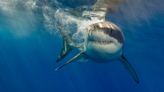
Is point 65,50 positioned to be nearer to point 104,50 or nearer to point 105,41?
point 104,50

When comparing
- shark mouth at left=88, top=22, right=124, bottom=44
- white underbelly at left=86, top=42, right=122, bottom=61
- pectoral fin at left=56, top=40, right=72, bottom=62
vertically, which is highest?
shark mouth at left=88, top=22, right=124, bottom=44

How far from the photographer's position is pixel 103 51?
7.40 m

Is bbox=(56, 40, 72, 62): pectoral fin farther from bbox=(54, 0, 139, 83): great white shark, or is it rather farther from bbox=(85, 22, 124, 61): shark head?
bbox=(85, 22, 124, 61): shark head

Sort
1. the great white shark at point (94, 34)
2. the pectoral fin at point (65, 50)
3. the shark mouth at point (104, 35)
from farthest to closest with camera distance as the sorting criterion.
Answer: the pectoral fin at point (65, 50), the great white shark at point (94, 34), the shark mouth at point (104, 35)

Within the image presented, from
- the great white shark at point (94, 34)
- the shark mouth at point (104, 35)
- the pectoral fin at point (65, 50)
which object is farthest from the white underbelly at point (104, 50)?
the pectoral fin at point (65, 50)

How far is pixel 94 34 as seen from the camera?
7250mm

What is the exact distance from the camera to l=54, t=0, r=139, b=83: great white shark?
722cm

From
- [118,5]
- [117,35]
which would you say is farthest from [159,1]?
[117,35]

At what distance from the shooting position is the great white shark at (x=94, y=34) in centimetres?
722

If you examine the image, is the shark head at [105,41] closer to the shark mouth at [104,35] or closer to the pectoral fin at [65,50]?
the shark mouth at [104,35]

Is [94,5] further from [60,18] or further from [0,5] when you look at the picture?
[0,5]

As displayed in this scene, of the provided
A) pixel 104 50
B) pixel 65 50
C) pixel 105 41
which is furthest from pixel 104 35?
pixel 65 50

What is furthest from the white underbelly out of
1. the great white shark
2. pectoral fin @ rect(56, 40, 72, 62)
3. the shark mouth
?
pectoral fin @ rect(56, 40, 72, 62)

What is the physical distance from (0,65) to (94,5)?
255 feet
